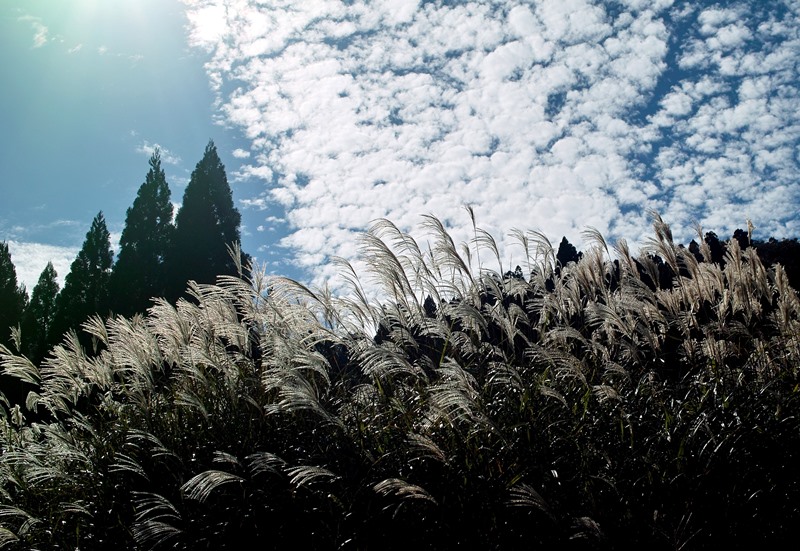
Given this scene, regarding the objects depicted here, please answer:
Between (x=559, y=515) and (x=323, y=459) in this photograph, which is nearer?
(x=559, y=515)

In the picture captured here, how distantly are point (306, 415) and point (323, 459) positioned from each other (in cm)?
47

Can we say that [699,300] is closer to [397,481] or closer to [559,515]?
[559,515]

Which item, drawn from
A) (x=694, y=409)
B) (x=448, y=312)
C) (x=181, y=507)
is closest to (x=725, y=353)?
(x=694, y=409)

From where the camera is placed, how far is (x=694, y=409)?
3.60 meters

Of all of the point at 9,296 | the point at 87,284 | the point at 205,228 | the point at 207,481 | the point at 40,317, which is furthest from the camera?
the point at 9,296

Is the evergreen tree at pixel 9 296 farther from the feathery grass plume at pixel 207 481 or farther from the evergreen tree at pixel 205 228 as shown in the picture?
the feathery grass plume at pixel 207 481

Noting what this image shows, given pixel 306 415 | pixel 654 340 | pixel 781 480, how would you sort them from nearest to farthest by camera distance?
pixel 781 480 < pixel 306 415 < pixel 654 340

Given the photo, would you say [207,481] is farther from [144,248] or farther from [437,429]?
[144,248]

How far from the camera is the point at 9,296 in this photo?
21.3 metres

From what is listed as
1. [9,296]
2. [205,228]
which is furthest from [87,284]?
[9,296]

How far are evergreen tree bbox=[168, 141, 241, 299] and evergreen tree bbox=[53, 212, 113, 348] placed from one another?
→ 2.29m

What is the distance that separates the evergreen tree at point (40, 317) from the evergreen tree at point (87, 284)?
19.8 inches

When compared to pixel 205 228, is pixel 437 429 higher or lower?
lower

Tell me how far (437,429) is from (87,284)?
18.0m
